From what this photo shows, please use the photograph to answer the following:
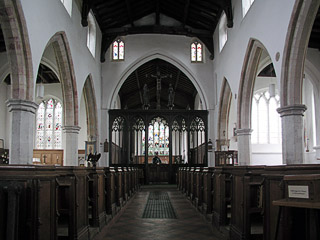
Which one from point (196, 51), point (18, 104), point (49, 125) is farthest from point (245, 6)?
point (49, 125)

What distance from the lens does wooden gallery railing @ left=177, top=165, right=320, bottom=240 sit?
2.10 m

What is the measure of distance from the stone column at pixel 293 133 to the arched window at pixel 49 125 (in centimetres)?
1249

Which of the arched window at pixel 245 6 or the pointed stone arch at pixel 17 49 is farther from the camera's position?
the arched window at pixel 245 6

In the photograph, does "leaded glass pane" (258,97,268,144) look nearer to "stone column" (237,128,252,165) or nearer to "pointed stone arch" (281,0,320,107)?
"stone column" (237,128,252,165)

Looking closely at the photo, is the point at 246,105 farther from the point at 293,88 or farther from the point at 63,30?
the point at 63,30

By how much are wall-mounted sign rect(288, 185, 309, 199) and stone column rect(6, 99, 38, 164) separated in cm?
661

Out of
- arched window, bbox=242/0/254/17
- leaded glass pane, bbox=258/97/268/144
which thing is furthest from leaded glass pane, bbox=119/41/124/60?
leaded glass pane, bbox=258/97/268/144

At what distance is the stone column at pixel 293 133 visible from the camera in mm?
7871

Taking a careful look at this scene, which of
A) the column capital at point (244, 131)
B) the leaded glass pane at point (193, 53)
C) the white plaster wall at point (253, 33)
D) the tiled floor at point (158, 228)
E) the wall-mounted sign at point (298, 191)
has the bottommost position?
the tiled floor at point (158, 228)

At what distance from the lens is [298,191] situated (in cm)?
210

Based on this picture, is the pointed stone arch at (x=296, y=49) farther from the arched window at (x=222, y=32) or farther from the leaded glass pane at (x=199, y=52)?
the leaded glass pane at (x=199, y=52)

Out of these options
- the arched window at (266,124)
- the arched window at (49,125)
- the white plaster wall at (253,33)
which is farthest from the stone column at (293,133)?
the arched window at (49,125)

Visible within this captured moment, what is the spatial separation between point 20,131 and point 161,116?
9.37m

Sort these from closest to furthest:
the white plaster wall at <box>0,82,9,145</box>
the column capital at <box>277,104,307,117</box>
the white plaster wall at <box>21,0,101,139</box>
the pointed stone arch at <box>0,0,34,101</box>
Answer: the pointed stone arch at <box>0,0,34,101</box> → the column capital at <box>277,104,307,117</box> → the white plaster wall at <box>21,0,101,139</box> → the white plaster wall at <box>0,82,9,145</box>
